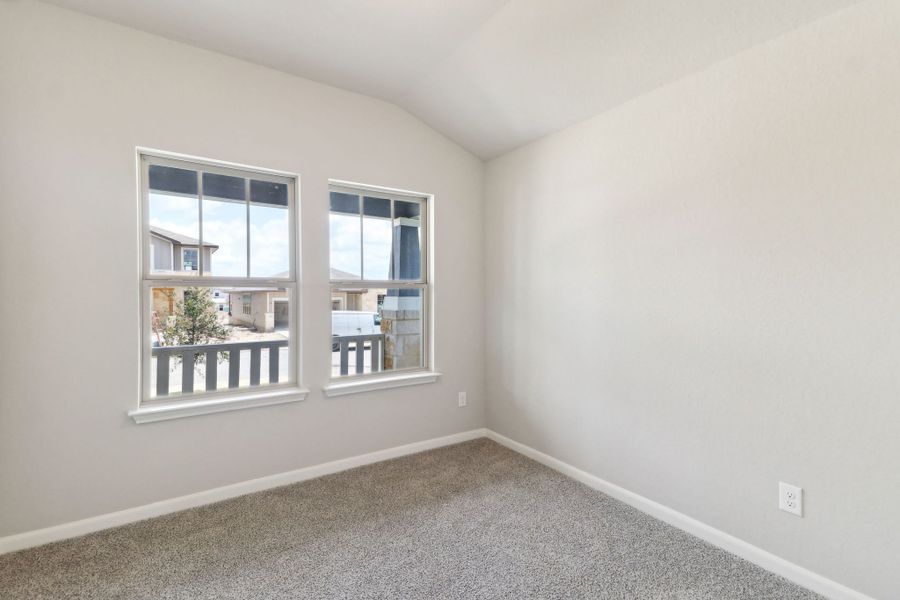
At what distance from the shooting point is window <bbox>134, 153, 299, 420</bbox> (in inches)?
92.8

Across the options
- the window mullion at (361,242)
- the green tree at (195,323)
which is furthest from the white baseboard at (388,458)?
the window mullion at (361,242)

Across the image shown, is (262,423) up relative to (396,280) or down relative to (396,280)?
down

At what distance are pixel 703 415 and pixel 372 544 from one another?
1.72 meters

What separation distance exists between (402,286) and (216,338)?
1.27 metres

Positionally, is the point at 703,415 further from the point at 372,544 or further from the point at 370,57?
the point at 370,57

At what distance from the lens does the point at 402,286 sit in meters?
3.20

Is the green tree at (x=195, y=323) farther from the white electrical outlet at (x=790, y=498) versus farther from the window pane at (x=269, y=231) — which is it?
the white electrical outlet at (x=790, y=498)

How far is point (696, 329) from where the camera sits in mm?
2119

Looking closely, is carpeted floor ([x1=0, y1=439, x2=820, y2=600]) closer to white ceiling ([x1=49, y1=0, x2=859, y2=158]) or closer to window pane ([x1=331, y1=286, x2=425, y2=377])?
window pane ([x1=331, y1=286, x2=425, y2=377])

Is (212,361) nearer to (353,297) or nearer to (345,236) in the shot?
(353,297)

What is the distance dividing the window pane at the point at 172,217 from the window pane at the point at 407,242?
1.29 metres

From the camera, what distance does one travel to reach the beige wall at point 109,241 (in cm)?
197

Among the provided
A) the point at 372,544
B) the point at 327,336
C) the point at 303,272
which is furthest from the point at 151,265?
the point at 372,544

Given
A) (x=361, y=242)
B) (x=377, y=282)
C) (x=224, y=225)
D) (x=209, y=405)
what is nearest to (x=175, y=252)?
(x=224, y=225)
